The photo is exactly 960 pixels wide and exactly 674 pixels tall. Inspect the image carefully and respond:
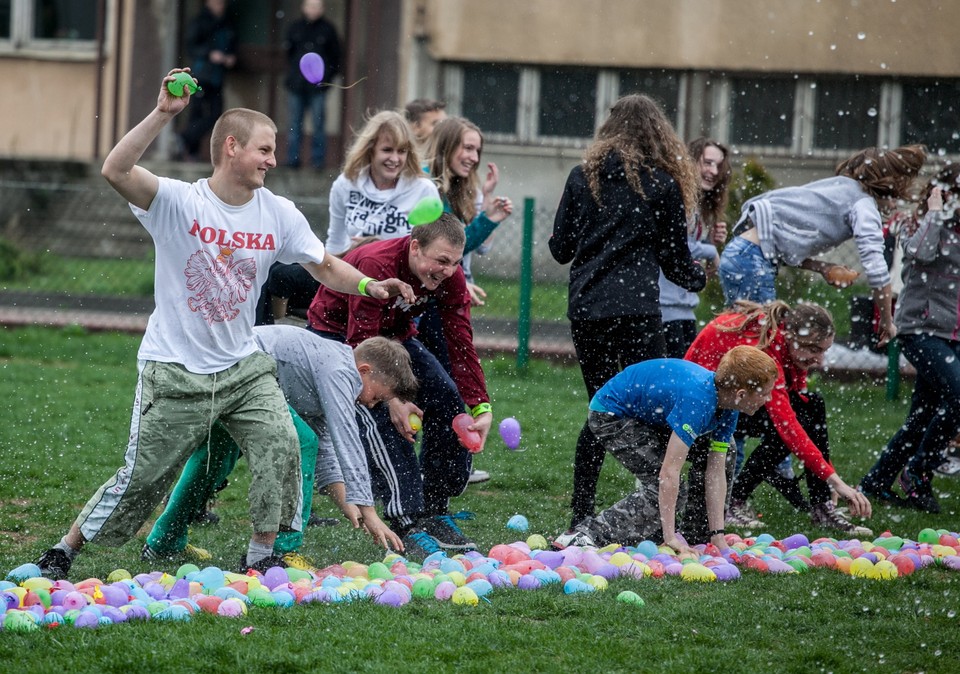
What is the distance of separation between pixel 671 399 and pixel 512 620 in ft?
4.81

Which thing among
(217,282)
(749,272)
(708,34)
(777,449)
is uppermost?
(708,34)

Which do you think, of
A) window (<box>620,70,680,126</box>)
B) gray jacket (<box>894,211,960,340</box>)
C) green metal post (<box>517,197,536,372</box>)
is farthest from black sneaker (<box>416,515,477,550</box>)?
window (<box>620,70,680,126</box>)

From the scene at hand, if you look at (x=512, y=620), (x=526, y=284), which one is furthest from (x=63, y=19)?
(x=512, y=620)

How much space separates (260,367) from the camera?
4875mm

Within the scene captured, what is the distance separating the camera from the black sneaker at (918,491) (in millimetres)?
6789

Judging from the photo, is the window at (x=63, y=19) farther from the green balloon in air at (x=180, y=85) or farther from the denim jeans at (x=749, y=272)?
the green balloon in air at (x=180, y=85)

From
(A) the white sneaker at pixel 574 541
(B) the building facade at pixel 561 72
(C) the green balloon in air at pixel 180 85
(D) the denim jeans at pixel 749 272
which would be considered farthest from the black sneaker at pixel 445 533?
(B) the building facade at pixel 561 72

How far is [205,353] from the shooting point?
473 centimetres

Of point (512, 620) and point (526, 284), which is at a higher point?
point (526, 284)

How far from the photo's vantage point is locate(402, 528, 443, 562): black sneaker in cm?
537

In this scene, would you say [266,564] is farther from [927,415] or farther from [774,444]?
[927,415]

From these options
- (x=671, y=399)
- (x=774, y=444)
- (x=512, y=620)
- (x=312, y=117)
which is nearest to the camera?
(x=512, y=620)

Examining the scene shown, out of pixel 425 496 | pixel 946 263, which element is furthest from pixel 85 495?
pixel 946 263

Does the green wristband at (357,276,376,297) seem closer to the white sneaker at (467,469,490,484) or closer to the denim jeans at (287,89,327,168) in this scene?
the white sneaker at (467,469,490,484)
